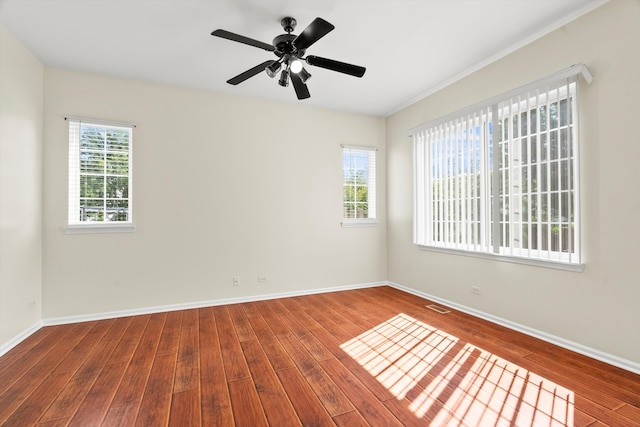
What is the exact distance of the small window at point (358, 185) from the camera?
494cm

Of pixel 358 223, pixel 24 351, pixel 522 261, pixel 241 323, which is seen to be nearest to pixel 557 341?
pixel 522 261

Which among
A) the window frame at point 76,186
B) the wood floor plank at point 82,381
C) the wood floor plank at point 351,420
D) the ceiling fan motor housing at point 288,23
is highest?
the ceiling fan motor housing at point 288,23

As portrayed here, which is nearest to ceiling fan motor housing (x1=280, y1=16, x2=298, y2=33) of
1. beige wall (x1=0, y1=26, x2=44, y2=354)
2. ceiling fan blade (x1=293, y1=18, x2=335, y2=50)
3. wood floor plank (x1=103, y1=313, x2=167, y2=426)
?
ceiling fan blade (x1=293, y1=18, x2=335, y2=50)

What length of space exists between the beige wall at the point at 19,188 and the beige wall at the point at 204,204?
14 cm

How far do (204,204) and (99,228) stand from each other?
1.22 meters

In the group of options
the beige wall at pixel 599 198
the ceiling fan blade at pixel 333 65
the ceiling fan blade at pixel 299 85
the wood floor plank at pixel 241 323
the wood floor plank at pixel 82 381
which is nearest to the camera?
the wood floor plank at pixel 82 381

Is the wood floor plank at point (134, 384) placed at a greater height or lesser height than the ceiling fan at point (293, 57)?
lesser

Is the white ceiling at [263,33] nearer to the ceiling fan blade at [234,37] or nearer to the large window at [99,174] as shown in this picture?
the ceiling fan blade at [234,37]

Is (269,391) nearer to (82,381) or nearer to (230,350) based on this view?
(230,350)

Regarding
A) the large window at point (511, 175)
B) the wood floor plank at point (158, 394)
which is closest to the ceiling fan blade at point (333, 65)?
the large window at point (511, 175)

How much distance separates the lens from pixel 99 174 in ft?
11.7

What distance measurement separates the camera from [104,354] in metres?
2.62

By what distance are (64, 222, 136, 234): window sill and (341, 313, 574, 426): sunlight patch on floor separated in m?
2.99

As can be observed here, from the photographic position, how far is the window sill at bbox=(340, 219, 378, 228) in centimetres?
488
